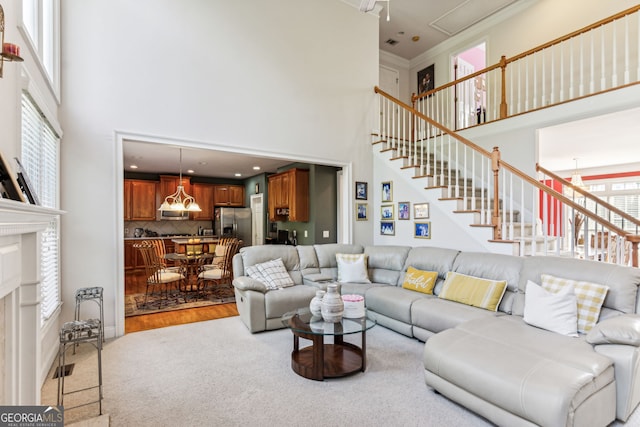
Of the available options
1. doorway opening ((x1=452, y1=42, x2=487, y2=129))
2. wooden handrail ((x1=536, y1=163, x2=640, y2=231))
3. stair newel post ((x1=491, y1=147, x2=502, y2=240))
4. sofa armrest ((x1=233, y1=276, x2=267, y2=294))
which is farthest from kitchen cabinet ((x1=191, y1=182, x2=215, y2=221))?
wooden handrail ((x1=536, y1=163, x2=640, y2=231))

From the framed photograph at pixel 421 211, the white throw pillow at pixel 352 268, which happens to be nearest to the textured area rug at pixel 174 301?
the white throw pillow at pixel 352 268

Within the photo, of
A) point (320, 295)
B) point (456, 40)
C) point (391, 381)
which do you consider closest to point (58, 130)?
point (320, 295)

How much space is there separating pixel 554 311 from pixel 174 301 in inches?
197

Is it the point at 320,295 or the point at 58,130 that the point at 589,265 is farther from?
the point at 58,130

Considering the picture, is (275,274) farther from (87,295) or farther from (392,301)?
(87,295)

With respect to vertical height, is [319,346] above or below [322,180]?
below

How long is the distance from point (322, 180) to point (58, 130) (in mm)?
4064

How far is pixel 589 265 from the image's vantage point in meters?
2.72

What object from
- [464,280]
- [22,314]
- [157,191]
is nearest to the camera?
[22,314]

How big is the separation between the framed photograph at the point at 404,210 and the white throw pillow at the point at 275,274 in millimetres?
2165

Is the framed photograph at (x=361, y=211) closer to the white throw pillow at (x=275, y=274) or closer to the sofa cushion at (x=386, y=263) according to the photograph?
the sofa cushion at (x=386, y=263)

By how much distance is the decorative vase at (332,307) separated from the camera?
278 centimetres

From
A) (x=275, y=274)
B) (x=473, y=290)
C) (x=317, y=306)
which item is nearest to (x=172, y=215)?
(x=275, y=274)

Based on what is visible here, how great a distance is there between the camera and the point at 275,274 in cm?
411
